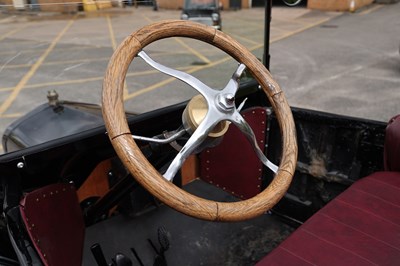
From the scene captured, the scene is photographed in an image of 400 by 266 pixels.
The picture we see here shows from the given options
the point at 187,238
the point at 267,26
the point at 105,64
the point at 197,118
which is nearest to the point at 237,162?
the point at 187,238

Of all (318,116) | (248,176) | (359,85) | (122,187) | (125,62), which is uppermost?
(125,62)

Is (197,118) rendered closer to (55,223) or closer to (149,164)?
(149,164)

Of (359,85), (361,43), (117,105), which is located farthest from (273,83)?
(361,43)

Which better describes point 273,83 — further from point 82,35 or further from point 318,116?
point 82,35

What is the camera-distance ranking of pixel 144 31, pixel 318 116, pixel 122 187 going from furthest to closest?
pixel 318 116
pixel 122 187
pixel 144 31

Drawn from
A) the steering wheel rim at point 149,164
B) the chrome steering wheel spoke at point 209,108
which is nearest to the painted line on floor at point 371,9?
the steering wheel rim at point 149,164

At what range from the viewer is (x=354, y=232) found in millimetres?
1515

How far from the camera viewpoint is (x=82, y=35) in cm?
252

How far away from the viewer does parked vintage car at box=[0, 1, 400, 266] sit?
3.75 feet

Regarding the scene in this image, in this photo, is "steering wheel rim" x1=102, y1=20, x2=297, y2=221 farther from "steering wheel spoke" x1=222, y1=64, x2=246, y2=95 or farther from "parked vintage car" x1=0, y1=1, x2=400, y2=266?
"steering wheel spoke" x1=222, y1=64, x2=246, y2=95

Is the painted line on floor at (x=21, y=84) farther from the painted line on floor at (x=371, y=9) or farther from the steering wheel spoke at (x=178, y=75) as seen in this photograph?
the painted line on floor at (x=371, y=9)

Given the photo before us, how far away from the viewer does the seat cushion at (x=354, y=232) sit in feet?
4.53

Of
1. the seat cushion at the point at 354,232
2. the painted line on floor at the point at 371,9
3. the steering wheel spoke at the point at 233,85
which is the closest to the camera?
the steering wheel spoke at the point at 233,85

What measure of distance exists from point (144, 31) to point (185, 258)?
4.32 feet
